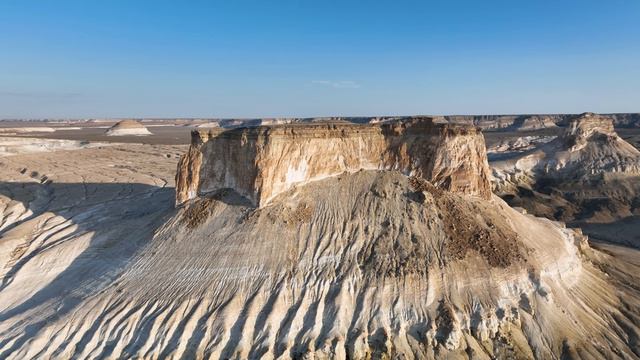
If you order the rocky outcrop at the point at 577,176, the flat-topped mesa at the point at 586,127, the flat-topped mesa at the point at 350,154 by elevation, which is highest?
the flat-topped mesa at the point at 350,154

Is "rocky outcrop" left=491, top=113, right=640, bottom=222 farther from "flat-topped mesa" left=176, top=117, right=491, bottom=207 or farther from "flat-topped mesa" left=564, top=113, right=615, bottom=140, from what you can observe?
"flat-topped mesa" left=176, top=117, right=491, bottom=207

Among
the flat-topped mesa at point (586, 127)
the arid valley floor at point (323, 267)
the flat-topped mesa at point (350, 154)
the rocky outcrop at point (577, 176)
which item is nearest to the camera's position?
the arid valley floor at point (323, 267)

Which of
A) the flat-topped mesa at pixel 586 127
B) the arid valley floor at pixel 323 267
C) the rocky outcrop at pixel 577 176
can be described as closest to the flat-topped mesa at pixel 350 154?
the arid valley floor at pixel 323 267

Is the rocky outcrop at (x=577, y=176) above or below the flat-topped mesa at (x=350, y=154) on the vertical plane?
below

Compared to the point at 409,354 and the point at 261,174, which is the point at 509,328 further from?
the point at 261,174

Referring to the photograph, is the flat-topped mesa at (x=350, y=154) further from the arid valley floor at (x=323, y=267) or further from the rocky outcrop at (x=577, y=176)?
the rocky outcrop at (x=577, y=176)

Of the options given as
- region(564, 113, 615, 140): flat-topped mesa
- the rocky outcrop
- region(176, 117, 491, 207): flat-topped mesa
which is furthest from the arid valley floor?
region(564, 113, 615, 140): flat-topped mesa

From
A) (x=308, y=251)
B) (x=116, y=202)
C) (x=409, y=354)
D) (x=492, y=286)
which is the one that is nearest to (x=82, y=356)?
(x=308, y=251)
